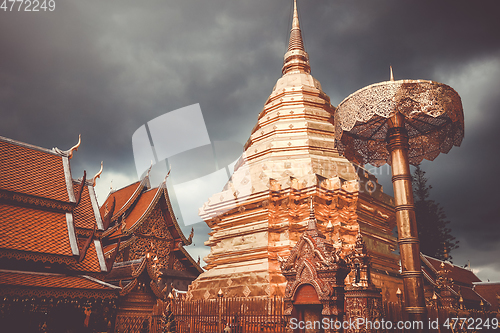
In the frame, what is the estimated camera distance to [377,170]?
10789 millimetres

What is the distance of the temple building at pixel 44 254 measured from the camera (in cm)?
736

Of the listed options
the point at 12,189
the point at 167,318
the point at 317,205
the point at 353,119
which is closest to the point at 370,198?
the point at 317,205

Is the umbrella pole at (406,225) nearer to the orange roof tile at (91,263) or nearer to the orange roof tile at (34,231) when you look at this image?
the orange roof tile at (34,231)

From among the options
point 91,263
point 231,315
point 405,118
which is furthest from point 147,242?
point 405,118

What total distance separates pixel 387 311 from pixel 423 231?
69.1ft

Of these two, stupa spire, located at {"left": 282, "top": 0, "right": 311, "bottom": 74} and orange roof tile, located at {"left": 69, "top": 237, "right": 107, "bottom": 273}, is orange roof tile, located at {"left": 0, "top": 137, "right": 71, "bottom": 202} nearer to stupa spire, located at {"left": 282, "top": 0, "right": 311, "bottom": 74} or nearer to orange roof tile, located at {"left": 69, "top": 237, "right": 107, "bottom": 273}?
orange roof tile, located at {"left": 69, "top": 237, "right": 107, "bottom": 273}

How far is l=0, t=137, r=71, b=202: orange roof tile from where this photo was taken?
338 inches

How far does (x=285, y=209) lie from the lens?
9000mm

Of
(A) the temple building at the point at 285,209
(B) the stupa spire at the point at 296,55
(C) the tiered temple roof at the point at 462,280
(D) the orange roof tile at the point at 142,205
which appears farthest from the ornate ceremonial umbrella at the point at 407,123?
(D) the orange roof tile at the point at 142,205

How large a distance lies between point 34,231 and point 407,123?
7.70m

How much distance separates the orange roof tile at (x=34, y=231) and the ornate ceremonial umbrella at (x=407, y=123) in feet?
20.5

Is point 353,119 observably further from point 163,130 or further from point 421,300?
point 163,130

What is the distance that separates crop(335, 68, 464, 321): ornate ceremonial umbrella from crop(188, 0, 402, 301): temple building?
9.08 feet

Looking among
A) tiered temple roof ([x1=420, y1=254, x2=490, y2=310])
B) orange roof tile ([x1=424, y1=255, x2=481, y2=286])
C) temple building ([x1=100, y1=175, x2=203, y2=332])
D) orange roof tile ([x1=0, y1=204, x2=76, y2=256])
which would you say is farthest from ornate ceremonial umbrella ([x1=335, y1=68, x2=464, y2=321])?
orange roof tile ([x1=424, y1=255, x2=481, y2=286])
